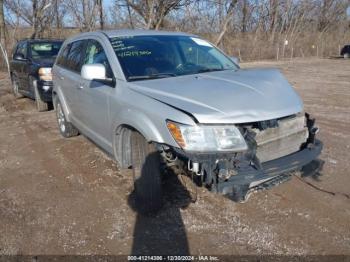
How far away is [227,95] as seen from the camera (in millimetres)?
3492

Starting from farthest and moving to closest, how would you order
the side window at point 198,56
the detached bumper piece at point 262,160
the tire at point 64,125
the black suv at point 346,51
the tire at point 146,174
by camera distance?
the black suv at point 346,51
the tire at point 64,125
the side window at point 198,56
the tire at point 146,174
the detached bumper piece at point 262,160

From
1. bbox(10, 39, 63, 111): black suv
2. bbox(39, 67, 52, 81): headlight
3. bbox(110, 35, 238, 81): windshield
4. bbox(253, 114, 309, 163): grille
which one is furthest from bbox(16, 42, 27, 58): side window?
bbox(253, 114, 309, 163): grille

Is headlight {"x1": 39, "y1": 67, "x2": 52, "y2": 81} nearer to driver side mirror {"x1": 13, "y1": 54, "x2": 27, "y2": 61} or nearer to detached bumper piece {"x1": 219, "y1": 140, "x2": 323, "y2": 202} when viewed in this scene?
driver side mirror {"x1": 13, "y1": 54, "x2": 27, "y2": 61}

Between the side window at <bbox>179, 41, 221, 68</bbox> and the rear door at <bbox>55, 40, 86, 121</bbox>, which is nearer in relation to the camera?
the side window at <bbox>179, 41, 221, 68</bbox>

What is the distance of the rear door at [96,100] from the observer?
434 cm

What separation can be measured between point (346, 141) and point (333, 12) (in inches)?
1964

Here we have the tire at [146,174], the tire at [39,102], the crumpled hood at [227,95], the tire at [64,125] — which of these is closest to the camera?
the crumpled hood at [227,95]

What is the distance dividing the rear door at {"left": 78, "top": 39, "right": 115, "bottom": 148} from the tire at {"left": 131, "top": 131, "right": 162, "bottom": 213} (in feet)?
2.06

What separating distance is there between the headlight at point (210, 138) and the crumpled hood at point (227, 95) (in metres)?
0.07

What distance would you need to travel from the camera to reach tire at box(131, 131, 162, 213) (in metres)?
3.67

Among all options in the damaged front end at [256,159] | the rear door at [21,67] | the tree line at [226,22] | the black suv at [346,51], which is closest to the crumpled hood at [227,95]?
the damaged front end at [256,159]

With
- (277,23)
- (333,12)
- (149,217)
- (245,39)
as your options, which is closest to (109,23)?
(245,39)

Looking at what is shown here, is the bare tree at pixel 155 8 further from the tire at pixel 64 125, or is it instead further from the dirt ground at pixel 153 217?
the dirt ground at pixel 153 217

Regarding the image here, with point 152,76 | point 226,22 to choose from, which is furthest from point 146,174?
point 226,22
